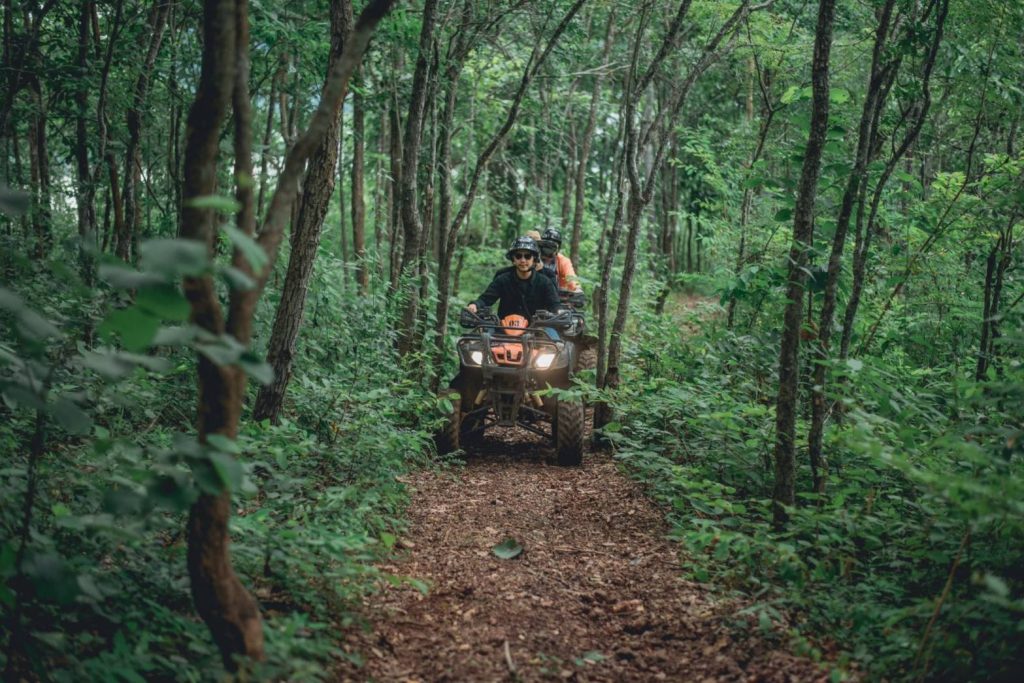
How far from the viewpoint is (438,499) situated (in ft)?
20.9

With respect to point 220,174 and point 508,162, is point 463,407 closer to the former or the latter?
point 220,174

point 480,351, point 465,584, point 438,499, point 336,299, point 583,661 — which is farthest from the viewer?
point 336,299

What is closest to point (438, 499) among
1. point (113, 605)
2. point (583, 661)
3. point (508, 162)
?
point (583, 661)

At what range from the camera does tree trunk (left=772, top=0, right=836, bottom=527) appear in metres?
4.97

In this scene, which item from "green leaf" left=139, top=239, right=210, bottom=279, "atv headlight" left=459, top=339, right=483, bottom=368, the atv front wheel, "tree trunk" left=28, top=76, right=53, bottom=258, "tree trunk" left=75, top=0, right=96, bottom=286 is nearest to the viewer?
"green leaf" left=139, top=239, right=210, bottom=279

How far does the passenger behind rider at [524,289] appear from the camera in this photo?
9086mm

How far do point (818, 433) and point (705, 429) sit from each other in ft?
3.95

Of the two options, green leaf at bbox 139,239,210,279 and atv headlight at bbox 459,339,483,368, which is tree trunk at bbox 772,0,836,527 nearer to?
atv headlight at bbox 459,339,483,368

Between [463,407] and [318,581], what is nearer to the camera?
[318,581]

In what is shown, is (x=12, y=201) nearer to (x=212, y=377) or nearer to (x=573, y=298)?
(x=212, y=377)

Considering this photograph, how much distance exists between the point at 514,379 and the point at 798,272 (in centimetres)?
352

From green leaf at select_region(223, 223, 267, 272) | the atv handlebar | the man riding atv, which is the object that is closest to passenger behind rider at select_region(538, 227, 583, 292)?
the atv handlebar

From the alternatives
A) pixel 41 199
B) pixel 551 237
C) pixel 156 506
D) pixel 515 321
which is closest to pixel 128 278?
pixel 156 506

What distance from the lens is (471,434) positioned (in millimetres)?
8648
